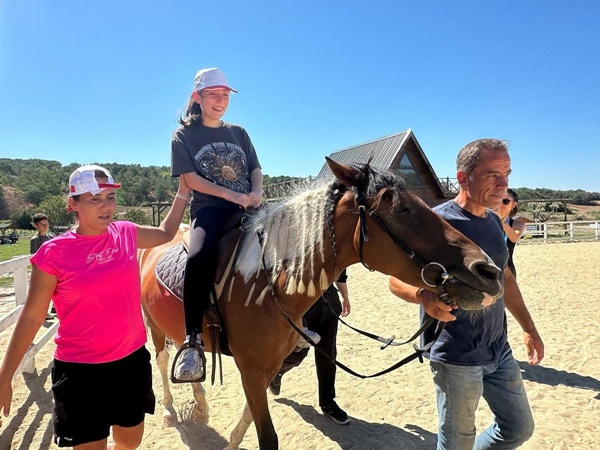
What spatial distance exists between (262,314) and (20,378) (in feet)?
14.6

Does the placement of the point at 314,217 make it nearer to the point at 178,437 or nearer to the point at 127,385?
the point at 127,385

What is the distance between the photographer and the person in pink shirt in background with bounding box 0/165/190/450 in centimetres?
187

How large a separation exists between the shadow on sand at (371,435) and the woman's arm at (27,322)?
2.39 meters

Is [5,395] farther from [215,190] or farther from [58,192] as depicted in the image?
[58,192]

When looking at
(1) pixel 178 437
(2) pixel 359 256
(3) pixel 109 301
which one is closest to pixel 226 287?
(3) pixel 109 301

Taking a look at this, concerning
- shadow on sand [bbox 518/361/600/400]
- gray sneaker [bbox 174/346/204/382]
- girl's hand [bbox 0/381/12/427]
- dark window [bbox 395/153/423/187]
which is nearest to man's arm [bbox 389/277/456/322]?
gray sneaker [bbox 174/346/204/382]

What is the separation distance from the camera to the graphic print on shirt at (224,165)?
2.74 meters

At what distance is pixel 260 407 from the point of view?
237 centimetres

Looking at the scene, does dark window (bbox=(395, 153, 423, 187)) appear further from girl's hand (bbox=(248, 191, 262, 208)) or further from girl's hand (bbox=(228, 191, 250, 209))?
girl's hand (bbox=(228, 191, 250, 209))

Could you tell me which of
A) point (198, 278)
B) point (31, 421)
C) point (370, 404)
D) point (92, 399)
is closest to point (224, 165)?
point (198, 278)

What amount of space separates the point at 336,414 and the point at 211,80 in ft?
10.8

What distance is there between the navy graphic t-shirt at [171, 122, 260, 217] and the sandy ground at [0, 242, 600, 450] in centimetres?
235

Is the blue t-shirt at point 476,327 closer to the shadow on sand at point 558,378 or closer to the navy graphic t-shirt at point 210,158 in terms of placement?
the navy graphic t-shirt at point 210,158

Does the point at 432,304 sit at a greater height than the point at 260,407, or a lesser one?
greater
